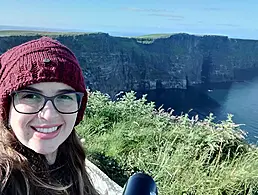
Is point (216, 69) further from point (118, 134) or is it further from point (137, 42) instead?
point (118, 134)

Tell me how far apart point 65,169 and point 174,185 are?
2.27 metres

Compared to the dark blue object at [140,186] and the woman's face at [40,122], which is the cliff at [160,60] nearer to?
the woman's face at [40,122]

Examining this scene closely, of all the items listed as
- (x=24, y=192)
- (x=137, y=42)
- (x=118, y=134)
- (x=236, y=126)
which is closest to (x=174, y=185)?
(x=118, y=134)

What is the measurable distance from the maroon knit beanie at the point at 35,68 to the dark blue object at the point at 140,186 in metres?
0.58

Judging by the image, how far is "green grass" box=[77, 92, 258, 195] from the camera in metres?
4.09

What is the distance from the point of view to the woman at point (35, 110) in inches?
59.9

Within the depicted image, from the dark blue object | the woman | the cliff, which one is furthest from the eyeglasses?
the cliff

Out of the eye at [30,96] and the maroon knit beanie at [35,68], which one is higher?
the maroon knit beanie at [35,68]

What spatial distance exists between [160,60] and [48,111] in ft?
294

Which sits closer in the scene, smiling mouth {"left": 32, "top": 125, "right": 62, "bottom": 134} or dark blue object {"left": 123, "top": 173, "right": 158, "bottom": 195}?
dark blue object {"left": 123, "top": 173, "right": 158, "bottom": 195}

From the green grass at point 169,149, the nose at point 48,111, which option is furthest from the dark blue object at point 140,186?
the green grass at point 169,149

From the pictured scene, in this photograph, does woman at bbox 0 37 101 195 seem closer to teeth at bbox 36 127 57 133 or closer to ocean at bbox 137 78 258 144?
teeth at bbox 36 127 57 133

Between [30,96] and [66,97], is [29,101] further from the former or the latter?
[66,97]

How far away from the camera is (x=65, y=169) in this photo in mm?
1852
